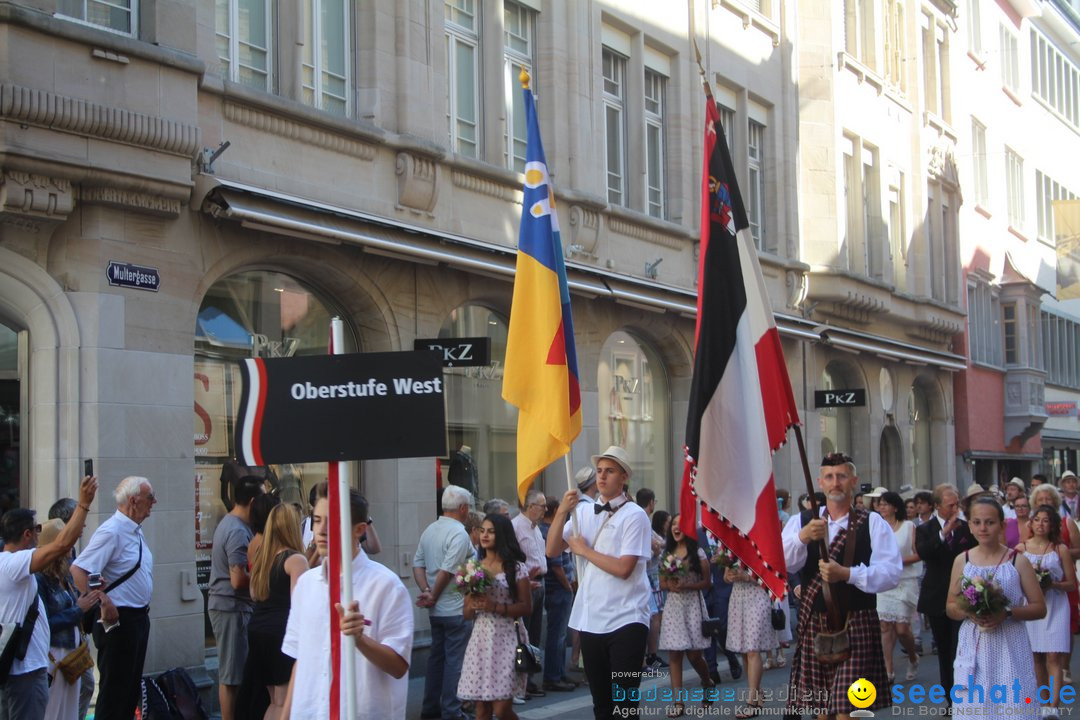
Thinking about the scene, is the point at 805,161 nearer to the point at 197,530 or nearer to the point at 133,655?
the point at 197,530

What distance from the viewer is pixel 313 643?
573cm

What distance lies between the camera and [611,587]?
326 inches

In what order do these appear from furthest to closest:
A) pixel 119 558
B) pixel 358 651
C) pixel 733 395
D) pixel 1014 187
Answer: pixel 1014 187
pixel 119 558
pixel 733 395
pixel 358 651

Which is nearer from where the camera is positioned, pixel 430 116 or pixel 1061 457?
pixel 430 116

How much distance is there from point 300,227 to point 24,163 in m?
2.80

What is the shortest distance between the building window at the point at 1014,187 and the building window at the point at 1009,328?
3.10 meters

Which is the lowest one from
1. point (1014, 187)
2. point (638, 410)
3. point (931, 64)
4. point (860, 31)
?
point (638, 410)

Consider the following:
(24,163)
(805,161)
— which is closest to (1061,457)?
(805,161)

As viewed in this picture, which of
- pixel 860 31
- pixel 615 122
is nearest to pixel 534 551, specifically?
pixel 615 122

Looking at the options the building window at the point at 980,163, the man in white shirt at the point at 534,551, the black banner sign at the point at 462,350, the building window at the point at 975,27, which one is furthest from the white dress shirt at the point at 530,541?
the building window at the point at 975,27

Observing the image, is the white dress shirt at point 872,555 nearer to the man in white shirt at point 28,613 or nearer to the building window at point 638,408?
the man in white shirt at point 28,613

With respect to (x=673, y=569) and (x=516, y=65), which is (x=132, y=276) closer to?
(x=673, y=569)

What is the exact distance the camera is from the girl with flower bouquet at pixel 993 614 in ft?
27.2

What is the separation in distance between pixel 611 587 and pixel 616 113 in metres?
12.3
